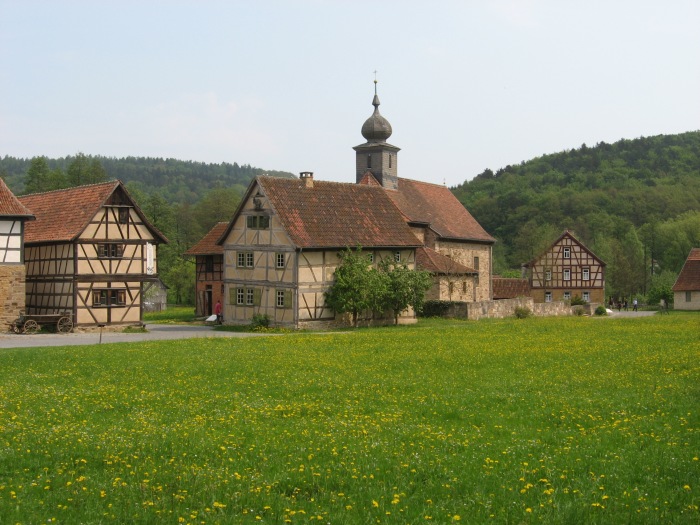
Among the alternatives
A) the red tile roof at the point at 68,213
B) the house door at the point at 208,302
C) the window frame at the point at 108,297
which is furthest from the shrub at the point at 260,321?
the house door at the point at 208,302

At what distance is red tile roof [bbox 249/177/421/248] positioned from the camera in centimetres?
4481

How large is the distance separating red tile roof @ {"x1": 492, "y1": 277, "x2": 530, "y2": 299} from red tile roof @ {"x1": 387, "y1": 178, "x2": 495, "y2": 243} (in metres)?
14.4

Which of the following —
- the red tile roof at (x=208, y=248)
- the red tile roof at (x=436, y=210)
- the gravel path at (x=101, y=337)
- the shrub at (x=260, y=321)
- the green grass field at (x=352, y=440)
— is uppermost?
the red tile roof at (x=436, y=210)

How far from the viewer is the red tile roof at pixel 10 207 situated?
40.2 meters

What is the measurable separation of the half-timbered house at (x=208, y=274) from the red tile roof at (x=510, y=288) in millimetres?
32407

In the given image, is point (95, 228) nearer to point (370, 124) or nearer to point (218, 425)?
point (370, 124)

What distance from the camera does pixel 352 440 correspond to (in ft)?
46.8

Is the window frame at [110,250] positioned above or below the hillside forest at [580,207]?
below

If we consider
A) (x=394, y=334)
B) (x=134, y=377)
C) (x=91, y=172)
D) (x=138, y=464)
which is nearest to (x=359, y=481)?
(x=138, y=464)

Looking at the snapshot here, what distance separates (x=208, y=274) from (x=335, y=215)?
14289 mm

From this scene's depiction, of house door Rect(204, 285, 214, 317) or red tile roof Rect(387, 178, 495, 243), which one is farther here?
red tile roof Rect(387, 178, 495, 243)

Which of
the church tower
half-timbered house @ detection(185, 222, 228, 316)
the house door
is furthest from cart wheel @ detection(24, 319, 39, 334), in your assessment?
the church tower

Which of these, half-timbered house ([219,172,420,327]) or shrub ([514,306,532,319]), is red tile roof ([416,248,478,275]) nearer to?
half-timbered house ([219,172,420,327])

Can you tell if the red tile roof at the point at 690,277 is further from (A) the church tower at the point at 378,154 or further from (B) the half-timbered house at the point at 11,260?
(B) the half-timbered house at the point at 11,260
